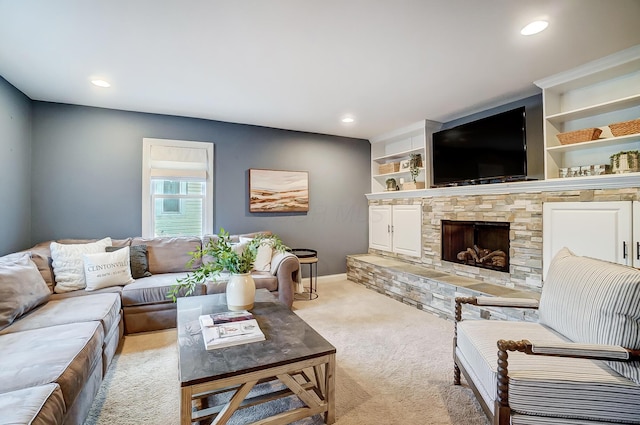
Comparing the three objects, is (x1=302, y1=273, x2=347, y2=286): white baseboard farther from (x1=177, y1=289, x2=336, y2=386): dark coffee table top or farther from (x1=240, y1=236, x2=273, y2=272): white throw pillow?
(x1=177, y1=289, x2=336, y2=386): dark coffee table top

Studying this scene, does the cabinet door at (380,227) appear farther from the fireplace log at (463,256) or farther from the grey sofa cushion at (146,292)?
the grey sofa cushion at (146,292)

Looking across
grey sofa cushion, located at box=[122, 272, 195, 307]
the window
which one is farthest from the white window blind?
grey sofa cushion, located at box=[122, 272, 195, 307]

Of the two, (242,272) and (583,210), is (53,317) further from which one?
(583,210)

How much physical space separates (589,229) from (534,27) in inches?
68.9

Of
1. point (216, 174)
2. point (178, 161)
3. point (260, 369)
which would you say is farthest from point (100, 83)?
point (260, 369)

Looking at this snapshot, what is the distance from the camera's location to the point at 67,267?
9.37ft

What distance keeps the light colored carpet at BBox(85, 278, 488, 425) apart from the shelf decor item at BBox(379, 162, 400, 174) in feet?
8.05

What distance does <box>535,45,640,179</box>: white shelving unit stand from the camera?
2.52m

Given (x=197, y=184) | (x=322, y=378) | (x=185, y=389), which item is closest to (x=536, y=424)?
(x=322, y=378)

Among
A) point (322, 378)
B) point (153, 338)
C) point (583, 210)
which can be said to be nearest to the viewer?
point (322, 378)

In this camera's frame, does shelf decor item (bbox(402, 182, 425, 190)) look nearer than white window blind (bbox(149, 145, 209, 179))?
No

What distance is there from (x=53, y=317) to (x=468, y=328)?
111 inches

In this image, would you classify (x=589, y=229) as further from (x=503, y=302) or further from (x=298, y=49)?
(x=298, y=49)

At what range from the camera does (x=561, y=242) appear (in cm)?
278
